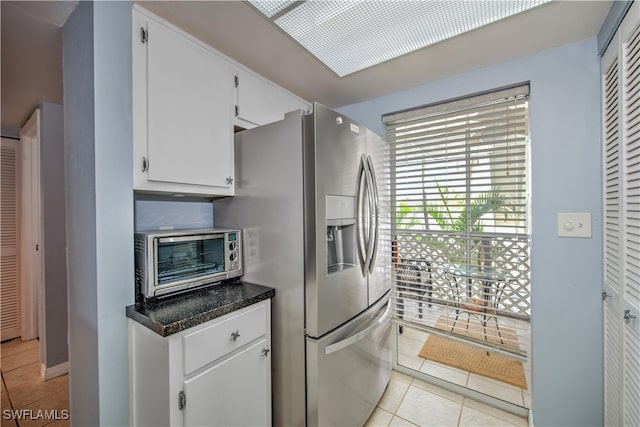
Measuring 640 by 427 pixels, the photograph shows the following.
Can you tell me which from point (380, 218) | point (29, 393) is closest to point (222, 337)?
point (380, 218)

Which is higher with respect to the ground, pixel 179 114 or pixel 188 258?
pixel 179 114

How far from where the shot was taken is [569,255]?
1.52 metres

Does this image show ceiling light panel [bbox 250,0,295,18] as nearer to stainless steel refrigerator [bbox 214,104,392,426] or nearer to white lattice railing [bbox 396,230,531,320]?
stainless steel refrigerator [bbox 214,104,392,426]

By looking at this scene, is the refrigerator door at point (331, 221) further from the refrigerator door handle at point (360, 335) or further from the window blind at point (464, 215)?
the window blind at point (464, 215)

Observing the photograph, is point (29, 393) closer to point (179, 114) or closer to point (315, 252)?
point (179, 114)

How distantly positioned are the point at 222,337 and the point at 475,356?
215 cm

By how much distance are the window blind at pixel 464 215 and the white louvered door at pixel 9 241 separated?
394 centimetres

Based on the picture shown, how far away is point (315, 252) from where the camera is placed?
4.34 ft

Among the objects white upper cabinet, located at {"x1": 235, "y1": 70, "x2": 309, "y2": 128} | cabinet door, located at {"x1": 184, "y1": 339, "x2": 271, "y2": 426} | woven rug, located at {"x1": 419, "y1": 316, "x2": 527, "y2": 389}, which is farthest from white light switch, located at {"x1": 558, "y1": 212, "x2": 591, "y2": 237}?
white upper cabinet, located at {"x1": 235, "y1": 70, "x2": 309, "y2": 128}

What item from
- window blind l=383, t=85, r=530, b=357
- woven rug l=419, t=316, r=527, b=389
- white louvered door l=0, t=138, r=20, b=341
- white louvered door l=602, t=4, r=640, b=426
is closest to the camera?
white louvered door l=602, t=4, r=640, b=426

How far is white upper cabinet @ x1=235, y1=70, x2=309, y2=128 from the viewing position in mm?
1715

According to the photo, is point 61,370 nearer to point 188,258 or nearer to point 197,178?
point 188,258

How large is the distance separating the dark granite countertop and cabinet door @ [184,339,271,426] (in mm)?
238

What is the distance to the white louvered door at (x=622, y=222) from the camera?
1.03 meters
